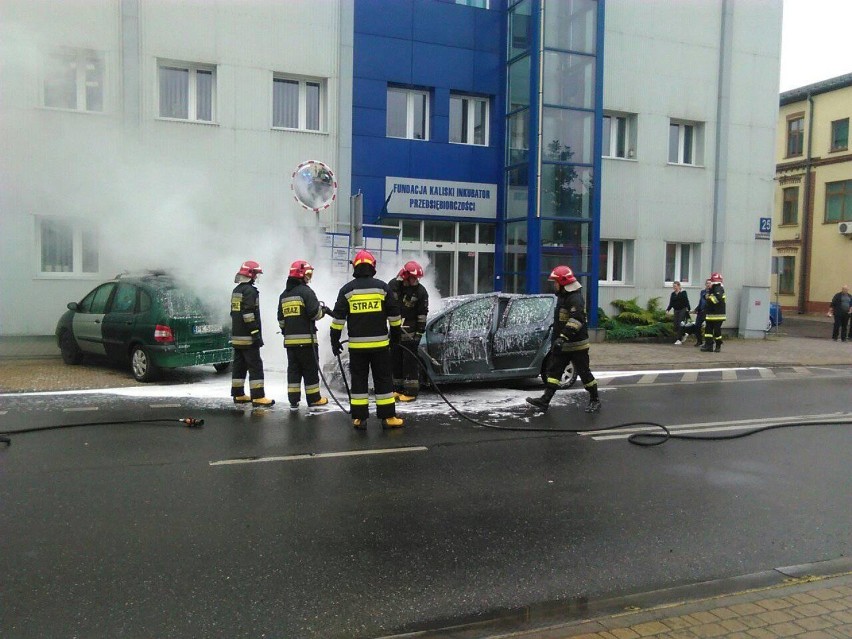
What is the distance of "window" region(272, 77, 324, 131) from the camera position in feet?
53.7

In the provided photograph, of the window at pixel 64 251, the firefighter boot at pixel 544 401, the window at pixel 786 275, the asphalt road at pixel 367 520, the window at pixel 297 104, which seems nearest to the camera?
the asphalt road at pixel 367 520

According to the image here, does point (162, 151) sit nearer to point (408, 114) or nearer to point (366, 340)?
point (408, 114)

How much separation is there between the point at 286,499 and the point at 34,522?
1615 mm

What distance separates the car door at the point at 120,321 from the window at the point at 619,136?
1342cm

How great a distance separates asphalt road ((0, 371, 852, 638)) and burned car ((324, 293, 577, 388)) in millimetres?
1661

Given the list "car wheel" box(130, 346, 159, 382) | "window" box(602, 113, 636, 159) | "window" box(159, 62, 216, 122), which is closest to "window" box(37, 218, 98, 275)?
"window" box(159, 62, 216, 122)

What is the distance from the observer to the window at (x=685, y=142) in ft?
67.6

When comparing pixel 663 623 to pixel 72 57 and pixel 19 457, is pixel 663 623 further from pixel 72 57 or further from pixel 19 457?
pixel 72 57

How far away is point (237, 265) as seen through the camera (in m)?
11.9

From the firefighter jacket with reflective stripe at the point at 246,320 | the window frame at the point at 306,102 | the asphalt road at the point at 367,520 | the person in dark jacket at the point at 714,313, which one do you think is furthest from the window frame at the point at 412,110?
the asphalt road at the point at 367,520

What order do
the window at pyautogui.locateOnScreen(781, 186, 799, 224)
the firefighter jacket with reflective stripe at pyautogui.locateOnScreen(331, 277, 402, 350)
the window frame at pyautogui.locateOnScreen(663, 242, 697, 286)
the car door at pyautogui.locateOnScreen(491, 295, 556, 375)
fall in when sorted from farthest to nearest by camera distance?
the window at pyautogui.locateOnScreen(781, 186, 799, 224) < the window frame at pyautogui.locateOnScreen(663, 242, 697, 286) < the car door at pyautogui.locateOnScreen(491, 295, 556, 375) < the firefighter jacket with reflective stripe at pyautogui.locateOnScreen(331, 277, 402, 350)

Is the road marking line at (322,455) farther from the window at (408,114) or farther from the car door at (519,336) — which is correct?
the window at (408,114)

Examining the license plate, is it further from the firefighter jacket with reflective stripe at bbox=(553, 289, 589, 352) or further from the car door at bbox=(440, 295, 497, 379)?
the firefighter jacket with reflective stripe at bbox=(553, 289, 589, 352)

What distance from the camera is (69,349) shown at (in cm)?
1194
